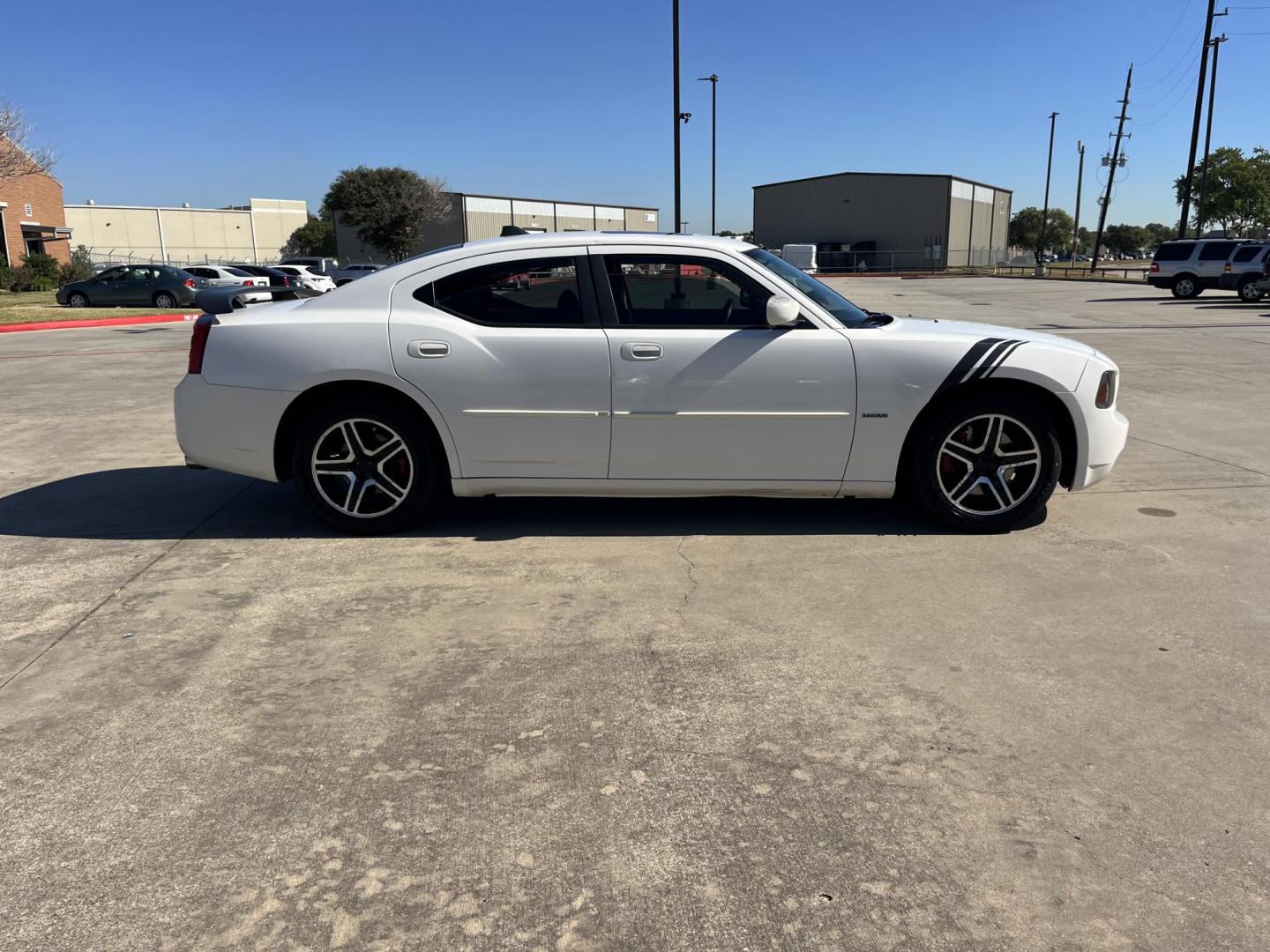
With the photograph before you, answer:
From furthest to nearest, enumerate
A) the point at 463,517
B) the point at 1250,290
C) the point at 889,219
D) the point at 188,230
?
the point at 188,230
the point at 889,219
the point at 1250,290
the point at 463,517

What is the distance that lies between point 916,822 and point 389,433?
11.3 feet

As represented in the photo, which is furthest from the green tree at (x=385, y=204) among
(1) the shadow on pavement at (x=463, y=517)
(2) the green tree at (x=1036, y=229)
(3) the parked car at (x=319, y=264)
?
(2) the green tree at (x=1036, y=229)

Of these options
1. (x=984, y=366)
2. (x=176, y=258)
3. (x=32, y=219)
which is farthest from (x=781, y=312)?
(x=176, y=258)

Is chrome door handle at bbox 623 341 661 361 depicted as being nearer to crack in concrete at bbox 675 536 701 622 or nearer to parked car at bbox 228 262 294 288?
crack in concrete at bbox 675 536 701 622

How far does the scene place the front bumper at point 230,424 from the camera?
5.04 metres

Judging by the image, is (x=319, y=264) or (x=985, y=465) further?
(x=319, y=264)

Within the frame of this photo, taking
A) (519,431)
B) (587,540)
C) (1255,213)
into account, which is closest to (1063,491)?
(587,540)

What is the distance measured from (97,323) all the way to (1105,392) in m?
22.7

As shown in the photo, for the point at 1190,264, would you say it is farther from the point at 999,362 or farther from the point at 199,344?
the point at 199,344

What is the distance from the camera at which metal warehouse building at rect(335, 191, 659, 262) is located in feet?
240

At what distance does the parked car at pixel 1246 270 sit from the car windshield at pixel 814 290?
Result: 88.9 ft

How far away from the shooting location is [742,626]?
3.91 meters

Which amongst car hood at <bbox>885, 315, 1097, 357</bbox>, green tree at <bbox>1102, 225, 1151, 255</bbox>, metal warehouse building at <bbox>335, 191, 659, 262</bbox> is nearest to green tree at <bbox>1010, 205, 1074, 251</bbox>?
green tree at <bbox>1102, 225, 1151, 255</bbox>

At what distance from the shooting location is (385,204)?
211ft
